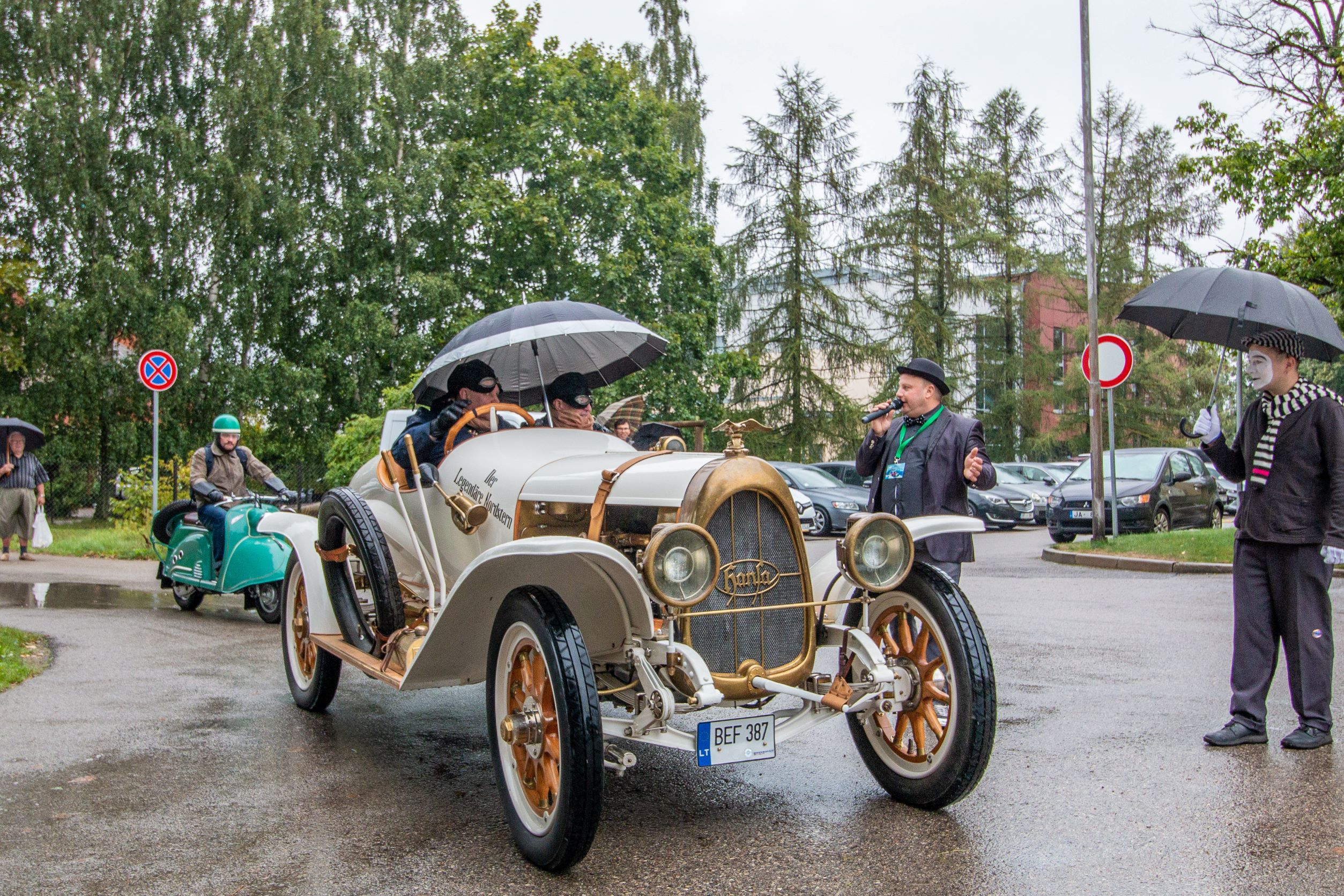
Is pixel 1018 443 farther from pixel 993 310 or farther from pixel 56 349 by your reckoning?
pixel 56 349

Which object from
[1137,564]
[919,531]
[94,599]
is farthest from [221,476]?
[1137,564]

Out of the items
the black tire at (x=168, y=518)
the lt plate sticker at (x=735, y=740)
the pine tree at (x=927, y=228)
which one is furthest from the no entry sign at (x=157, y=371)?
the pine tree at (x=927, y=228)

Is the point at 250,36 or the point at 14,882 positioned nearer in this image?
the point at 14,882

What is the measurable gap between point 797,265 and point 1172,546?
18.3m

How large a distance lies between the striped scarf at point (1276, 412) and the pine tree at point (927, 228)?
28003 millimetres

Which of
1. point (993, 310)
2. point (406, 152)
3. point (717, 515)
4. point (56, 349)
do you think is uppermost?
point (406, 152)

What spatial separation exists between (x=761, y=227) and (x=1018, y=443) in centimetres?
1280

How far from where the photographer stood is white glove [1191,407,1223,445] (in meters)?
5.62

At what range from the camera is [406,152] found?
96.9ft

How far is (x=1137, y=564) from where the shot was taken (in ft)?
48.1

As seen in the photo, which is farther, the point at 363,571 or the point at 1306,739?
the point at 363,571

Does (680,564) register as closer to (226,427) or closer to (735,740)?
(735,740)

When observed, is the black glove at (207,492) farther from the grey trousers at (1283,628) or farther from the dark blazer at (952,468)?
the grey trousers at (1283,628)

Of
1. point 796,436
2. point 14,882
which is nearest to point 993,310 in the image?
point 796,436
